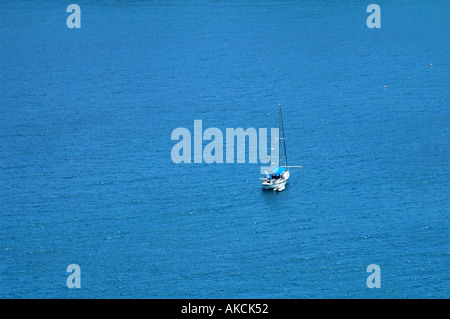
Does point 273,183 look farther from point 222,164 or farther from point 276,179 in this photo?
point 222,164

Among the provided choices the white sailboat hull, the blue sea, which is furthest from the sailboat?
the blue sea

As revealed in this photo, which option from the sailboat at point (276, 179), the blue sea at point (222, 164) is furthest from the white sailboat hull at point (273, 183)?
the blue sea at point (222, 164)

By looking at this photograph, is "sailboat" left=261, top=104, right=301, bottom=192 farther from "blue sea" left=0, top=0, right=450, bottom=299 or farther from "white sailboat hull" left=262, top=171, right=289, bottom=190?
"blue sea" left=0, top=0, right=450, bottom=299

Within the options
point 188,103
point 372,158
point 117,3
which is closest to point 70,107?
point 188,103

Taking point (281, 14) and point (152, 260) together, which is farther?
point (281, 14)

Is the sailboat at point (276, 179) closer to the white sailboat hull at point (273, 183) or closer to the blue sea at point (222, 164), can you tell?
the white sailboat hull at point (273, 183)

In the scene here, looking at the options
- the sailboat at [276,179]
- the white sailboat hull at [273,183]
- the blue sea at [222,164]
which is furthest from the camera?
the sailboat at [276,179]

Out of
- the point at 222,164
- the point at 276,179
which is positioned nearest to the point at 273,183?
the point at 276,179

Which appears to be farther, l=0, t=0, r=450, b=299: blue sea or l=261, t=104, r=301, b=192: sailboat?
l=261, t=104, r=301, b=192: sailboat

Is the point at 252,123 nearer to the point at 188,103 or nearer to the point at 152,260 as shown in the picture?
the point at 188,103
